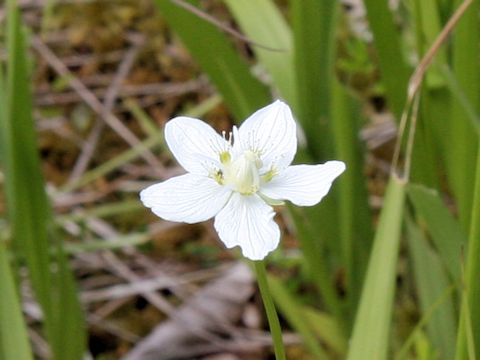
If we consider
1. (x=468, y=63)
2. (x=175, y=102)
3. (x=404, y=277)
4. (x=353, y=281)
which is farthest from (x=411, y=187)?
(x=175, y=102)

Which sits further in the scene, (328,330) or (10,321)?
(328,330)

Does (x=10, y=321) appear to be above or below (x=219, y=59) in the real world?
below

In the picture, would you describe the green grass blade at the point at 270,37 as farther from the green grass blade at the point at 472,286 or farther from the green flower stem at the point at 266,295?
the green flower stem at the point at 266,295

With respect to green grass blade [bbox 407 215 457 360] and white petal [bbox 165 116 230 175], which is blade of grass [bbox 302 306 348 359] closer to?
green grass blade [bbox 407 215 457 360]

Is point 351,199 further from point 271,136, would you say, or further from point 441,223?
point 271,136

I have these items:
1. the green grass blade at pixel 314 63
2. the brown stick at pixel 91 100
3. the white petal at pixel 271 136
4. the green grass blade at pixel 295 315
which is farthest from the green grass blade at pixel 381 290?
the brown stick at pixel 91 100

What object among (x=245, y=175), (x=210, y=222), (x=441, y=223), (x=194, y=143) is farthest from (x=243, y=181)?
(x=210, y=222)

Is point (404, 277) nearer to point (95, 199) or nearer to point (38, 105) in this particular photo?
point (95, 199)
